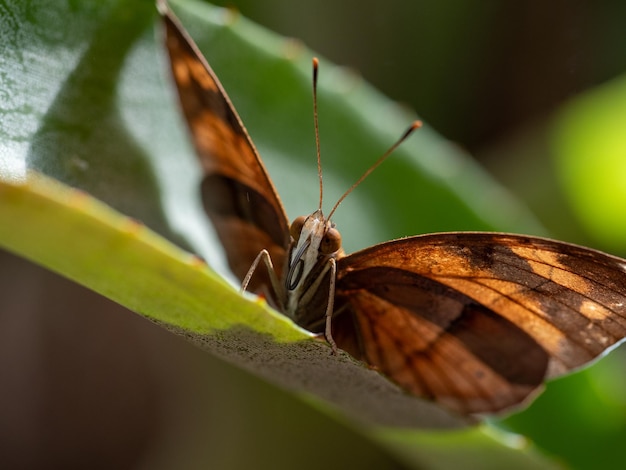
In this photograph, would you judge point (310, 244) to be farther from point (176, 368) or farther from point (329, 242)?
point (176, 368)

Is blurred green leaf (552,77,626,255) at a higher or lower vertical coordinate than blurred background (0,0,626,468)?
higher

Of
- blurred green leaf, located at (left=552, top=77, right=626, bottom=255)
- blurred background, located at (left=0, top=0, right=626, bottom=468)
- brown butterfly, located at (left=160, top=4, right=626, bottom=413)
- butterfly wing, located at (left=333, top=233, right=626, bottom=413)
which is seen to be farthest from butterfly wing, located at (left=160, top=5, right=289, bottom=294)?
blurred green leaf, located at (left=552, top=77, right=626, bottom=255)

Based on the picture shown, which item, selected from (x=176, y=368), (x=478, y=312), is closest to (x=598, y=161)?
(x=478, y=312)

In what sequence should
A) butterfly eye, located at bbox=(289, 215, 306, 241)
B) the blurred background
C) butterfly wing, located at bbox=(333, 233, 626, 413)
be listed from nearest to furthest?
butterfly wing, located at bbox=(333, 233, 626, 413)
butterfly eye, located at bbox=(289, 215, 306, 241)
the blurred background

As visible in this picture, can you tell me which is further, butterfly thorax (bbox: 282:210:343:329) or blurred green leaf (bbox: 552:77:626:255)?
blurred green leaf (bbox: 552:77:626:255)

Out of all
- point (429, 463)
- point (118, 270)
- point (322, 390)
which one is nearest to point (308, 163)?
point (322, 390)

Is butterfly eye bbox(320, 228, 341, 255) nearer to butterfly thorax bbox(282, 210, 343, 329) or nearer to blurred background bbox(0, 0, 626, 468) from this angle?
butterfly thorax bbox(282, 210, 343, 329)
